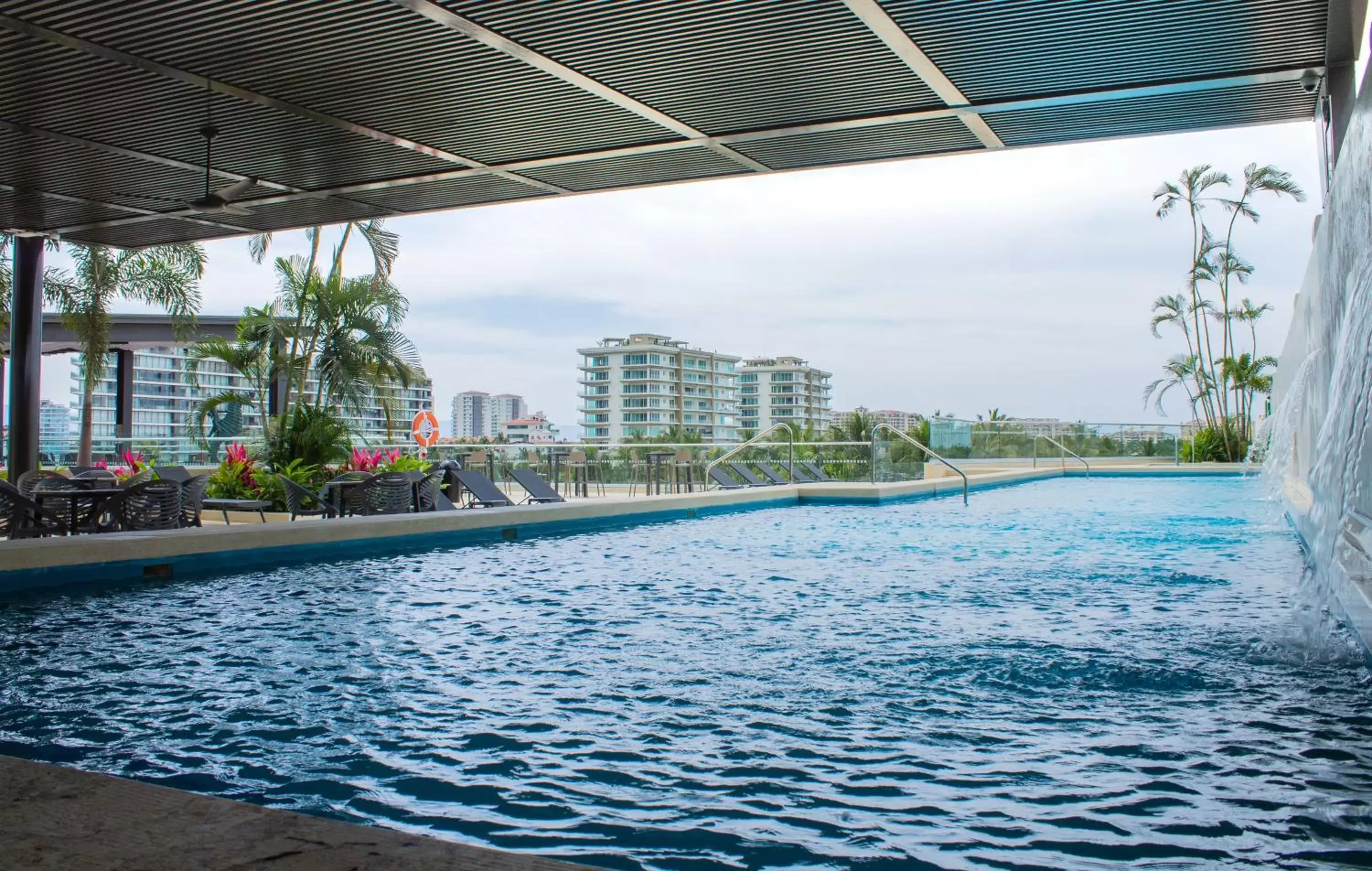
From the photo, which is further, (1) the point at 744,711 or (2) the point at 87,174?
(2) the point at 87,174

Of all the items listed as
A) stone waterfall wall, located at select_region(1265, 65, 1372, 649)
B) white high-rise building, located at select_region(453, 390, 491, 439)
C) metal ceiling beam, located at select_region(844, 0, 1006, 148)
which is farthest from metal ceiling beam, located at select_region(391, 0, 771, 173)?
white high-rise building, located at select_region(453, 390, 491, 439)

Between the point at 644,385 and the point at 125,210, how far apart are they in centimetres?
10916

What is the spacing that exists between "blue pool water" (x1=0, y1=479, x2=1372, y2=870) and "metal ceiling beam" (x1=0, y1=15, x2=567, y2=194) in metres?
3.38

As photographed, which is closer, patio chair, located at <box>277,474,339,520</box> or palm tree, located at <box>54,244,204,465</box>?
patio chair, located at <box>277,474,339,520</box>

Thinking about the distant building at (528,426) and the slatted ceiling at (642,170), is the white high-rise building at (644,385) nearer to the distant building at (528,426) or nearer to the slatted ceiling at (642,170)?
the distant building at (528,426)

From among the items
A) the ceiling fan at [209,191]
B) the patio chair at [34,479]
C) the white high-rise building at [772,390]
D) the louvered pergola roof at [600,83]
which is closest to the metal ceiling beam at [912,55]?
the louvered pergola roof at [600,83]

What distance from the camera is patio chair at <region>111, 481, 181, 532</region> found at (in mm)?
8398

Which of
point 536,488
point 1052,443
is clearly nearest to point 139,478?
point 536,488

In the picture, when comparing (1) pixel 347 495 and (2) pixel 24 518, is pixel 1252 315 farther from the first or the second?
(2) pixel 24 518

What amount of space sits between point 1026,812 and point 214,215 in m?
10.3

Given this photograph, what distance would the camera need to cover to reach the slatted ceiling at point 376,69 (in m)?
6.07

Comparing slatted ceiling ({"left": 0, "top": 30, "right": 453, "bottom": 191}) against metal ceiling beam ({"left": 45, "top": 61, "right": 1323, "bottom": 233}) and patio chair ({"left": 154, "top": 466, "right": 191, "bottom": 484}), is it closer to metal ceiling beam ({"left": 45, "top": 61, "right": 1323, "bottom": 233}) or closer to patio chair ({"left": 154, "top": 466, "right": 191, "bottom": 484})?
metal ceiling beam ({"left": 45, "top": 61, "right": 1323, "bottom": 233})

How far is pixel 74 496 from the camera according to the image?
Result: 8016 millimetres

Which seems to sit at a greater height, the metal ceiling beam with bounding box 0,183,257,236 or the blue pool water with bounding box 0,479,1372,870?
the metal ceiling beam with bounding box 0,183,257,236
